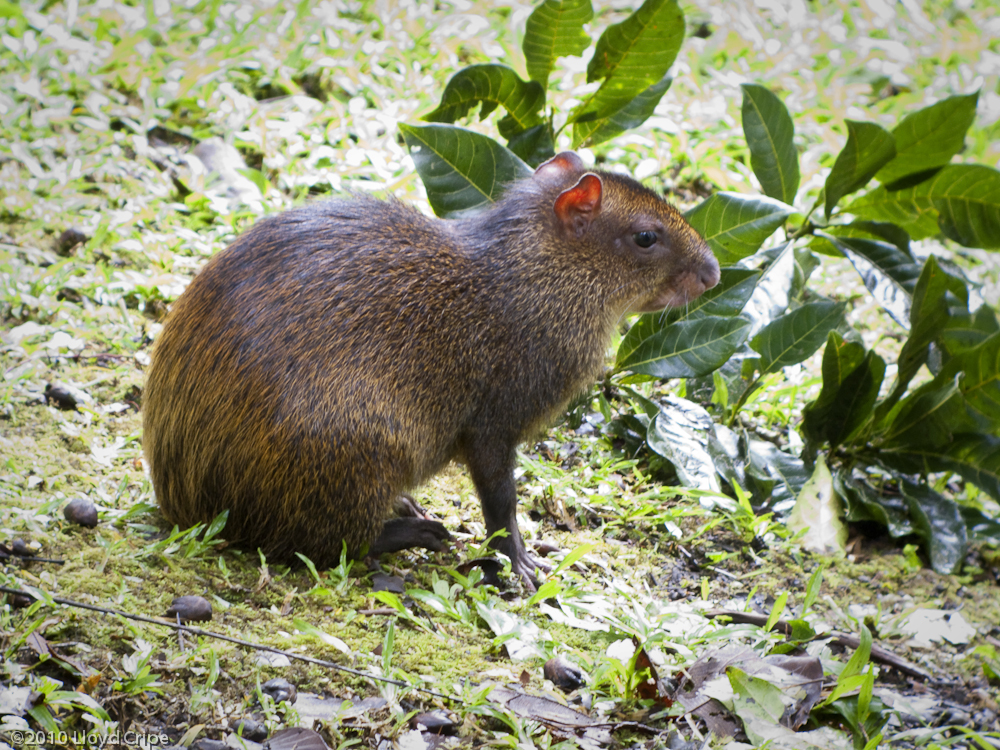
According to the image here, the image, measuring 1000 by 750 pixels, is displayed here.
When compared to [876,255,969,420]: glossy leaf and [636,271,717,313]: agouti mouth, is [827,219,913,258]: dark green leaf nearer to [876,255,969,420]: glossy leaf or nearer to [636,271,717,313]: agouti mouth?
[876,255,969,420]: glossy leaf

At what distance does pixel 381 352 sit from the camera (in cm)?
309

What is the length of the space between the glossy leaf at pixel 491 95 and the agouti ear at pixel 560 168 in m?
0.72

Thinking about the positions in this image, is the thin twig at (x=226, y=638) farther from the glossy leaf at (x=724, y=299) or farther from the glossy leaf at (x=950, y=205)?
the glossy leaf at (x=950, y=205)

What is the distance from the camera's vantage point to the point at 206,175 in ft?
16.9

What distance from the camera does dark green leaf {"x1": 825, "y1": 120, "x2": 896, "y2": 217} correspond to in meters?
4.03

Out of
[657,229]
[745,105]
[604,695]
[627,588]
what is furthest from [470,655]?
[745,105]

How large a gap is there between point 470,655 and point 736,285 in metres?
2.14

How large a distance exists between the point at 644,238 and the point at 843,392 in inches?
55.0

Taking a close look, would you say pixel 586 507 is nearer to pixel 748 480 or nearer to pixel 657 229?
pixel 748 480

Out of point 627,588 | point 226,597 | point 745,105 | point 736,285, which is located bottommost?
point 627,588

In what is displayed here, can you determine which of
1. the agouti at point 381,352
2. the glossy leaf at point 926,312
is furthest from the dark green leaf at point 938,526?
the agouti at point 381,352

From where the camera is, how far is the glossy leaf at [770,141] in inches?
164

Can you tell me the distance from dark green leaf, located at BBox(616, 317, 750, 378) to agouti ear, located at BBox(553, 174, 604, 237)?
71 centimetres

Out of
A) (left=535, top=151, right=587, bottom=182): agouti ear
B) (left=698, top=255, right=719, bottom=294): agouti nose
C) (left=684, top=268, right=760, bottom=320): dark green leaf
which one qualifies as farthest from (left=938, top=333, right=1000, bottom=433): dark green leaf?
(left=535, top=151, right=587, bottom=182): agouti ear
